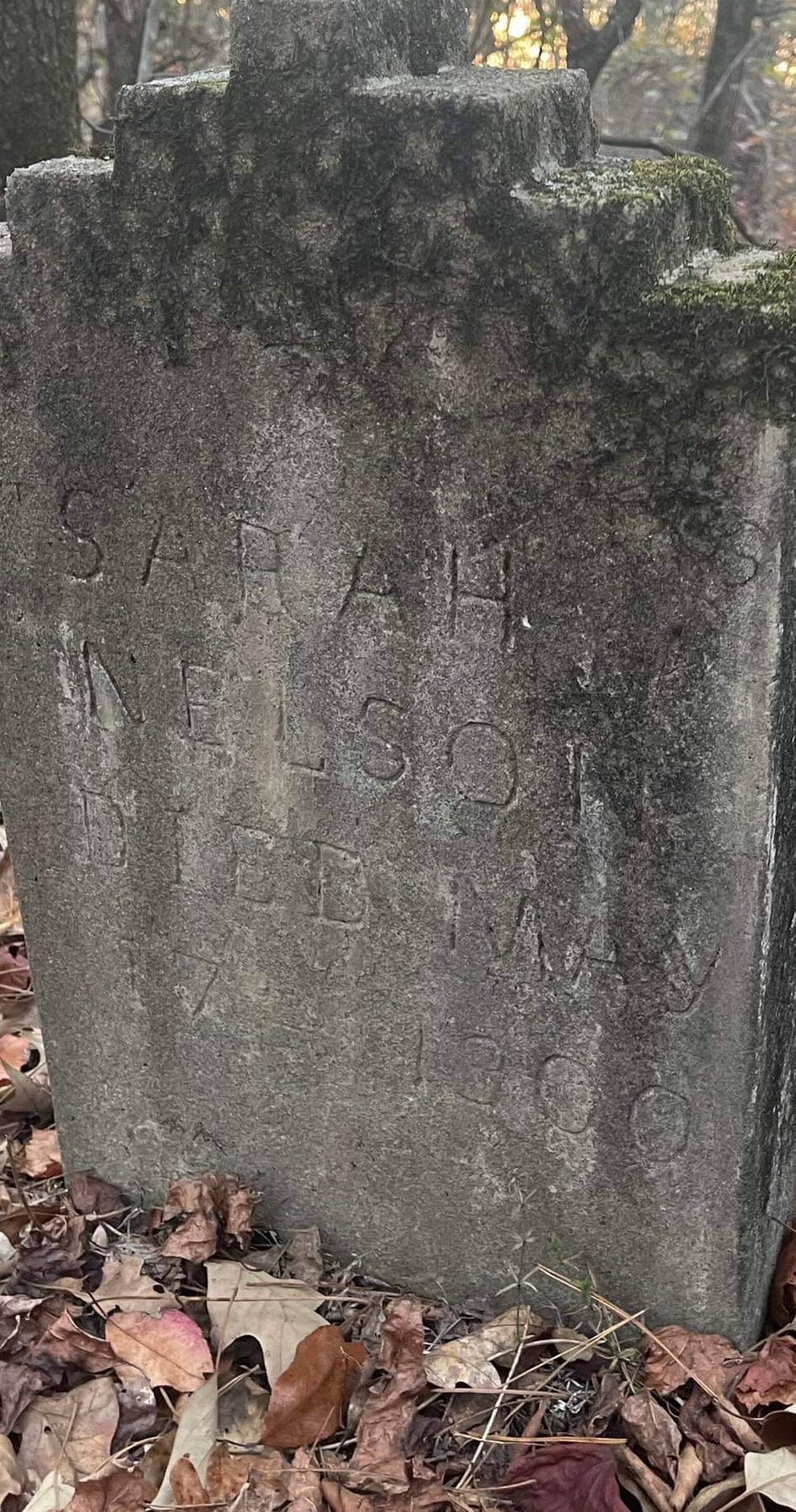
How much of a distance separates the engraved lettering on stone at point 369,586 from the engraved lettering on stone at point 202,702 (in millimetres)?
280

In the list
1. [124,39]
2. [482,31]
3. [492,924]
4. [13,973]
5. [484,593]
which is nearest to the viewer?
[484,593]

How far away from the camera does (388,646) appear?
176 cm

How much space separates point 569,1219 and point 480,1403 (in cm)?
30

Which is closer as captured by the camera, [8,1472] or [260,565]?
[260,565]

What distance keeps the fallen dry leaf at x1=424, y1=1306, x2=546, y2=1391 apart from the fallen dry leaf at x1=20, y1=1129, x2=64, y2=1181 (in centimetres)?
89

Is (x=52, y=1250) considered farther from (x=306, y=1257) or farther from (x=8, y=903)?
(x=8, y=903)

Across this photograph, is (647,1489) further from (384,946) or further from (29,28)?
(29,28)

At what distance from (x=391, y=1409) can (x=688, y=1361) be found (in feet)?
1.53

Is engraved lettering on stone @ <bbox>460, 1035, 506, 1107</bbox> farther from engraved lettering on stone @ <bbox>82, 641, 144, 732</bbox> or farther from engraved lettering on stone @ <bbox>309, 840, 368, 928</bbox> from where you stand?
engraved lettering on stone @ <bbox>82, 641, 144, 732</bbox>

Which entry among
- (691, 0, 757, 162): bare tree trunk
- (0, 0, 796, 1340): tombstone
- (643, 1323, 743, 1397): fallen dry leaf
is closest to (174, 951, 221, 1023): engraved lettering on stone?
(0, 0, 796, 1340): tombstone

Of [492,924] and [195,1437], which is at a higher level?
[492,924]

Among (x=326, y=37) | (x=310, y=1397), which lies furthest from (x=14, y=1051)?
(x=326, y=37)

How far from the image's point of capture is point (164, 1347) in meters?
2.07

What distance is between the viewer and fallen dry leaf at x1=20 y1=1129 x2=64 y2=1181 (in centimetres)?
253
